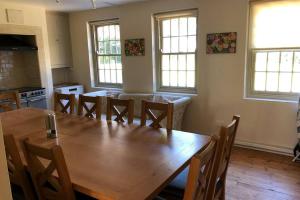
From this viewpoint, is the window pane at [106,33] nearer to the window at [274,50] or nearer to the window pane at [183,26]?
the window pane at [183,26]

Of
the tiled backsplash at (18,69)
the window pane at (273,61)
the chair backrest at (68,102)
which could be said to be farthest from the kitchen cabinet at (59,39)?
the window pane at (273,61)

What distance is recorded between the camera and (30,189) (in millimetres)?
1653

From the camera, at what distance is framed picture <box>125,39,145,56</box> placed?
4.53 meters

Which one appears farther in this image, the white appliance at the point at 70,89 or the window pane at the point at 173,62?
the white appliance at the point at 70,89

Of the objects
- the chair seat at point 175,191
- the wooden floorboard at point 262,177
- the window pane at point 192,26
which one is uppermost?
the window pane at point 192,26

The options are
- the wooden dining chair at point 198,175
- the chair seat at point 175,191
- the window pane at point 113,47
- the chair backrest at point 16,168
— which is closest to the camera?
the wooden dining chair at point 198,175

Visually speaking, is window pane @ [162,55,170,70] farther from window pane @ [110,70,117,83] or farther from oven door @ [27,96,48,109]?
oven door @ [27,96,48,109]

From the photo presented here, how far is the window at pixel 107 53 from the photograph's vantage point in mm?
5031

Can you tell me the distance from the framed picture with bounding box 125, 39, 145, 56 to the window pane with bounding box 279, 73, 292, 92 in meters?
2.29

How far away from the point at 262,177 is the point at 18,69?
14.9ft

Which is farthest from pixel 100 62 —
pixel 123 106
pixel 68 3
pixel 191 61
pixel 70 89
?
pixel 123 106

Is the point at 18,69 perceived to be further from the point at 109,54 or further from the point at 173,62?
the point at 173,62

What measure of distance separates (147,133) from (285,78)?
7.74ft

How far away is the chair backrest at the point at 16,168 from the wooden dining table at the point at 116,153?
0.79 feet
